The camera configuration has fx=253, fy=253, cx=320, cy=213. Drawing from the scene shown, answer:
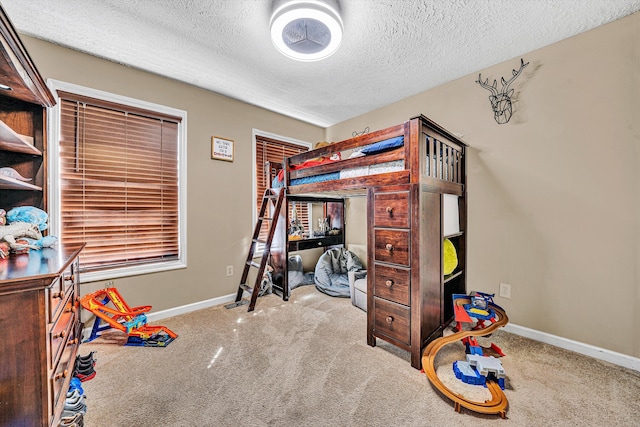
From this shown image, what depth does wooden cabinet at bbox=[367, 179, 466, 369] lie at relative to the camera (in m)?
1.76

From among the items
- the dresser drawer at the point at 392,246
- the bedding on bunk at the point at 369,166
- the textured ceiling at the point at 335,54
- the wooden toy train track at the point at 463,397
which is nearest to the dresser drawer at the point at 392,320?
the wooden toy train track at the point at 463,397

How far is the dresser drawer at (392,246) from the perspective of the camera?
1.81m

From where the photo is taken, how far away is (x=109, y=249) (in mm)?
2408

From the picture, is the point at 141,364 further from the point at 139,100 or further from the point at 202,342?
the point at 139,100

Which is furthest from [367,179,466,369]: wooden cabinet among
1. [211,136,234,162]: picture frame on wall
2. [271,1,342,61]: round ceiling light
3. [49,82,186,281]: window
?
[49,82,186,281]: window

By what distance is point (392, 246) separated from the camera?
1883mm

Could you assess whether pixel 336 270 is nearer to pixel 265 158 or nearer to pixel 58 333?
pixel 265 158

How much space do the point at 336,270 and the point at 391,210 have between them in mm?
1978

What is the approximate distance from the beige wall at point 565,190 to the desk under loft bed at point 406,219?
0.38m

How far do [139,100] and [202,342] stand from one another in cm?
235

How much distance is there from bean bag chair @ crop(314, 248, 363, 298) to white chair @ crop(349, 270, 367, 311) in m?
0.27

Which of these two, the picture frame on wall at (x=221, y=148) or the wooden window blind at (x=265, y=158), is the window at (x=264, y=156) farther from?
the picture frame on wall at (x=221, y=148)

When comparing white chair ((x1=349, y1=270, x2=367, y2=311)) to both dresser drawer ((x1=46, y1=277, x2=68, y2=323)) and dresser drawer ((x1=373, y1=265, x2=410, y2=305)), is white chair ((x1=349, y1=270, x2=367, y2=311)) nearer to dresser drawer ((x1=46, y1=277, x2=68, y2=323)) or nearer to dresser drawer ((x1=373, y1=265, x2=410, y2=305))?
dresser drawer ((x1=373, y1=265, x2=410, y2=305))

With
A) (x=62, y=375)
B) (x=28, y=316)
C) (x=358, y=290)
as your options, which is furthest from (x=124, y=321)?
(x=358, y=290)
